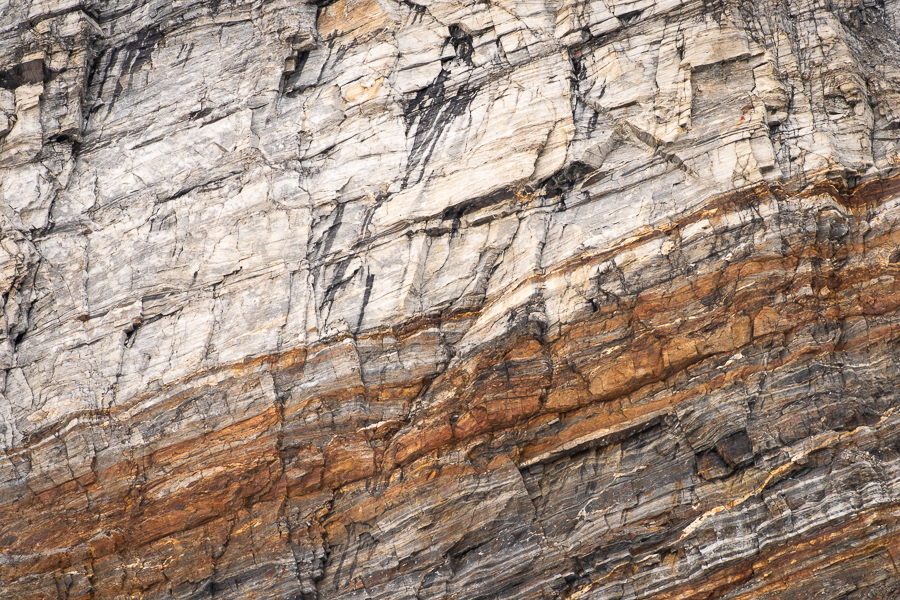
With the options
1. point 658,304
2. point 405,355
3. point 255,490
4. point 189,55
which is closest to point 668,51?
point 658,304

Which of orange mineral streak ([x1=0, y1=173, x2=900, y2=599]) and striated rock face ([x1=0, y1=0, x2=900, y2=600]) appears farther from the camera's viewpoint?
orange mineral streak ([x1=0, y1=173, x2=900, y2=599])

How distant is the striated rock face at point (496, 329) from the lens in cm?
1408

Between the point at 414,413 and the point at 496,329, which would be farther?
the point at 414,413

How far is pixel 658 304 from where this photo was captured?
1455cm

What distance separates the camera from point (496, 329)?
48.9 ft

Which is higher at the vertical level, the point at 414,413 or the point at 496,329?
the point at 496,329

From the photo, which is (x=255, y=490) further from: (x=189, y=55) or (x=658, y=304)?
(x=189, y=55)

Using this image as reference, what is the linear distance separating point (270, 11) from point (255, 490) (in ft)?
38.3

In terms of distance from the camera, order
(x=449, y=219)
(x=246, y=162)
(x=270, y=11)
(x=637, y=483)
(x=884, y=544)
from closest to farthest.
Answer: (x=884, y=544)
(x=637, y=483)
(x=449, y=219)
(x=246, y=162)
(x=270, y=11)

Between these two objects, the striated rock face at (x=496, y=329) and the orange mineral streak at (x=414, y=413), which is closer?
the striated rock face at (x=496, y=329)

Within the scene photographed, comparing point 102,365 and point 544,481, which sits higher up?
point 102,365

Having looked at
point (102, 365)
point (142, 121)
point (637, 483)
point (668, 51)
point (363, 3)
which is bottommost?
point (637, 483)

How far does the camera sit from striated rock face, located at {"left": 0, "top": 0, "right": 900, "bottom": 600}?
46.2ft

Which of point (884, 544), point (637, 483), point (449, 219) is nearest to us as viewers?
point (884, 544)
